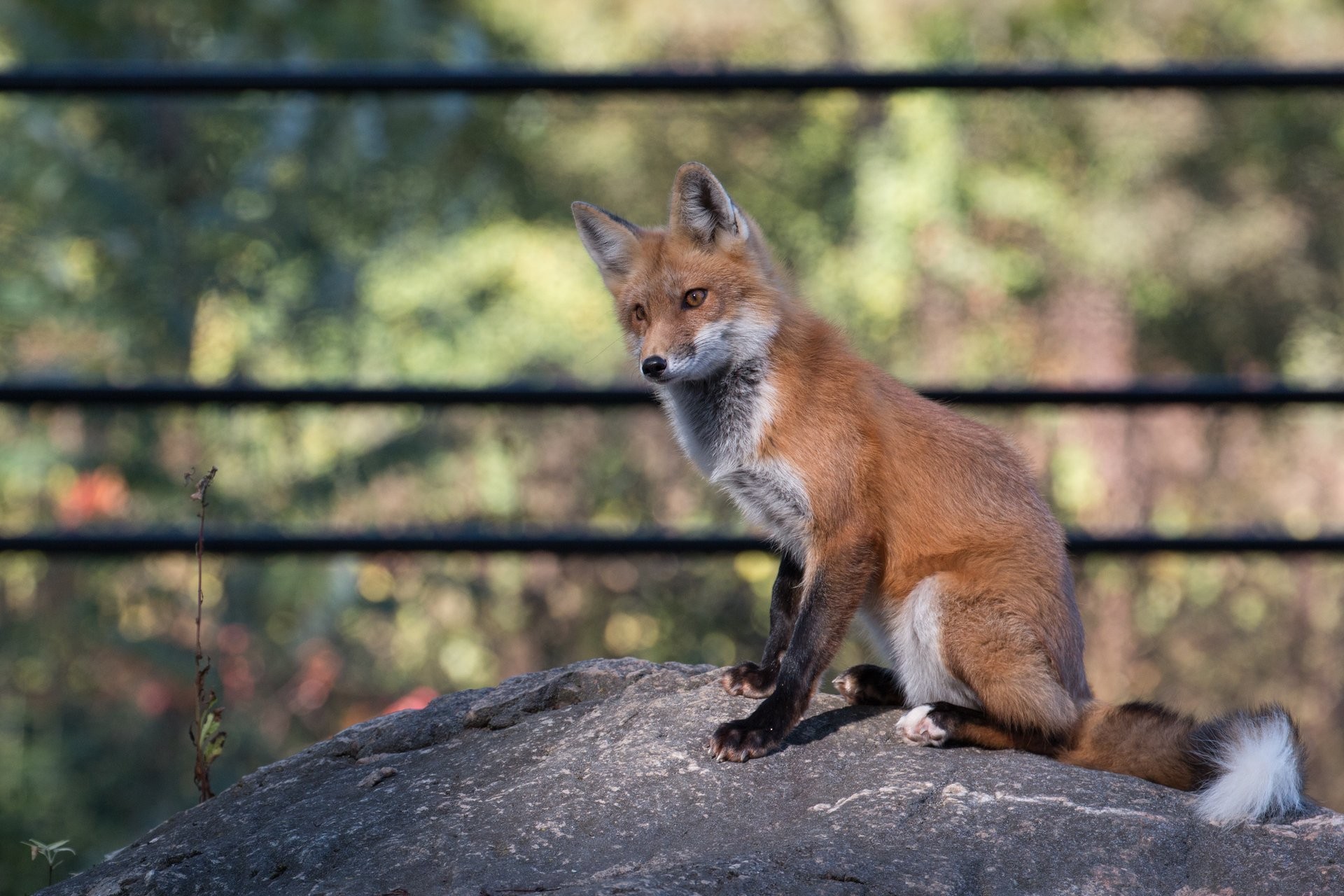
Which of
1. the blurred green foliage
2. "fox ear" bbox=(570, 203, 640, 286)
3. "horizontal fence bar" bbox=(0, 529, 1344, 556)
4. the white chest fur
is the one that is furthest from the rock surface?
the blurred green foliage

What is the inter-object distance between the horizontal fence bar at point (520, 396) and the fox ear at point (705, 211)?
92cm

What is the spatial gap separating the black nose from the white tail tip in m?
1.19

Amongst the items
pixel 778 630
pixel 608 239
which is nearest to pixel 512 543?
pixel 608 239

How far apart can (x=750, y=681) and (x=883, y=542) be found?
0.38m

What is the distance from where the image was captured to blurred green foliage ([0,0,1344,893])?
4.96m

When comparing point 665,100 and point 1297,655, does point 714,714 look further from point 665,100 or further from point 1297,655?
point 1297,655

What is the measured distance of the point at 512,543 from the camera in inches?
152

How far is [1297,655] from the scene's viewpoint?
527 centimetres

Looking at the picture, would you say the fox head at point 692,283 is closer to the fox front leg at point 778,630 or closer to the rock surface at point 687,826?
the fox front leg at point 778,630

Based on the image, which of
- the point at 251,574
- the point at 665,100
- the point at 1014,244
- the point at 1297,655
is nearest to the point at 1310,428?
the point at 1297,655

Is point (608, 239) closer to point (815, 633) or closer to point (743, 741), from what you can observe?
point (815, 633)

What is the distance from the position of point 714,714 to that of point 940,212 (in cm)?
457

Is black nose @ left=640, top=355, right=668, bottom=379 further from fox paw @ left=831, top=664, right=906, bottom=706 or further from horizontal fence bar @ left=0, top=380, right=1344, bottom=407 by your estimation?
horizontal fence bar @ left=0, top=380, right=1344, bottom=407

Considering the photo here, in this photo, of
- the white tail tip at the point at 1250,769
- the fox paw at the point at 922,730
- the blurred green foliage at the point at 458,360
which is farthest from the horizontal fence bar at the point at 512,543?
the white tail tip at the point at 1250,769
